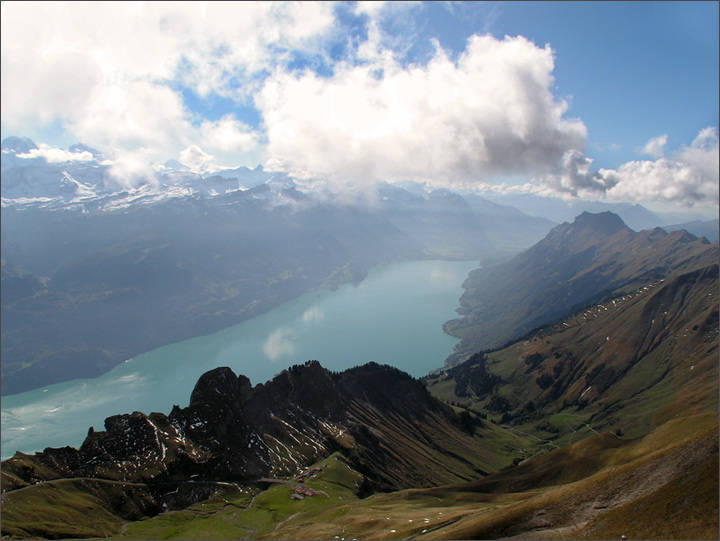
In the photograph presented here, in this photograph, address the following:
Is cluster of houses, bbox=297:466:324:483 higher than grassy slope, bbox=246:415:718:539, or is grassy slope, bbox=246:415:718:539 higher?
cluster of houses, bbox=297:466:324:483

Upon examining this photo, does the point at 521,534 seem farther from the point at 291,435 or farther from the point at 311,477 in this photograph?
the point at 291,435

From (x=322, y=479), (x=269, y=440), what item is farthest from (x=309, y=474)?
(x=269, y=440)

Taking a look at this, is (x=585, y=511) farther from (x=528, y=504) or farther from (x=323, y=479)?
(x=323, y=479)

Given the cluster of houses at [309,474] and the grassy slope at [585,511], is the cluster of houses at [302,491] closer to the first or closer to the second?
the cluster of houses at [309,474]

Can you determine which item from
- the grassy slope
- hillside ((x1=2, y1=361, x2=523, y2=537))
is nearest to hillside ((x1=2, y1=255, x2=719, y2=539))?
the grassy slope

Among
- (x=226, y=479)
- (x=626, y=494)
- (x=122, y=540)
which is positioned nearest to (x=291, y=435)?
(x=226, y=479)

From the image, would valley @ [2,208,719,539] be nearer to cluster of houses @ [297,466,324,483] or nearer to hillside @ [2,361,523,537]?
hillside @ [2,361,523,537]

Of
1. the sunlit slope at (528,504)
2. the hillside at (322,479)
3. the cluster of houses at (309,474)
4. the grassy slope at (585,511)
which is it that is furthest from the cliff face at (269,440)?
the grassy slope at (585,511)

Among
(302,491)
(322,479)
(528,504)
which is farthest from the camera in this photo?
(322,479)
